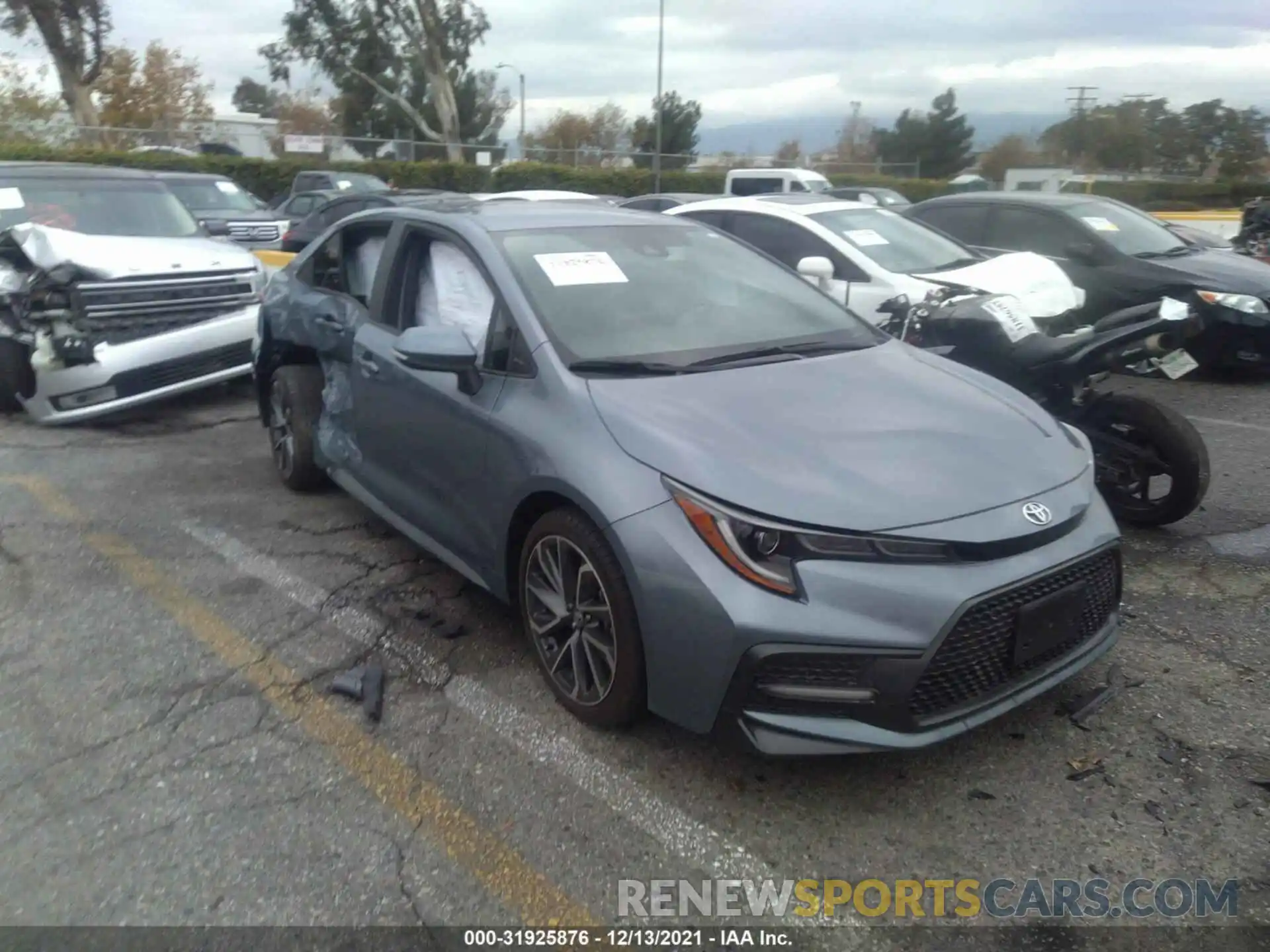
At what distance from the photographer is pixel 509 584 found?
3.64 meters

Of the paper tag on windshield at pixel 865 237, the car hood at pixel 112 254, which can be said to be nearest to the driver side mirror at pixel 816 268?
the paper tag on windshield at pixel 865 237

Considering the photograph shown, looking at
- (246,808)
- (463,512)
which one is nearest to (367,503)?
(463,512)

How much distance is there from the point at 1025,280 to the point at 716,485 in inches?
203

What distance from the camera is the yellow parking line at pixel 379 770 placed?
262 centimetres

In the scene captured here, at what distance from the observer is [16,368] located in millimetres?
6879

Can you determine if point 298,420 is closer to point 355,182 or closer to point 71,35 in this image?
point 355,182

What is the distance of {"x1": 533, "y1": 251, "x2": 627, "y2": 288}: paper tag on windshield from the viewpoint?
3857 mm

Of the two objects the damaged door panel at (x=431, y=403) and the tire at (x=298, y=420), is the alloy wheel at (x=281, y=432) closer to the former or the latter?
the tire at (x=298, y=420)

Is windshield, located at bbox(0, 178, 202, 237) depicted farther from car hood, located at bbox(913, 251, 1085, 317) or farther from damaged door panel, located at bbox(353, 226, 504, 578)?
car hood, located at bbox(913, 251, 1085, 317)

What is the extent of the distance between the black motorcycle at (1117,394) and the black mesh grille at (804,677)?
7.75 ft

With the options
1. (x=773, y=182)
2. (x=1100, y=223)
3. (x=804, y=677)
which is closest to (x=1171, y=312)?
(x=804, y=677)

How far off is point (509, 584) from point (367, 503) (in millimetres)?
1404

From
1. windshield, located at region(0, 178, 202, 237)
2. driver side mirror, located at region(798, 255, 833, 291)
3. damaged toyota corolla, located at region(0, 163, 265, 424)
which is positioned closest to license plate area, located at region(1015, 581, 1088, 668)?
driver side mirror, located at region(798, 255, 833, 291)

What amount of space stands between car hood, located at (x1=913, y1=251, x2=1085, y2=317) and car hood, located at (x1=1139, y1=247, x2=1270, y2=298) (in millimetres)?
1326
